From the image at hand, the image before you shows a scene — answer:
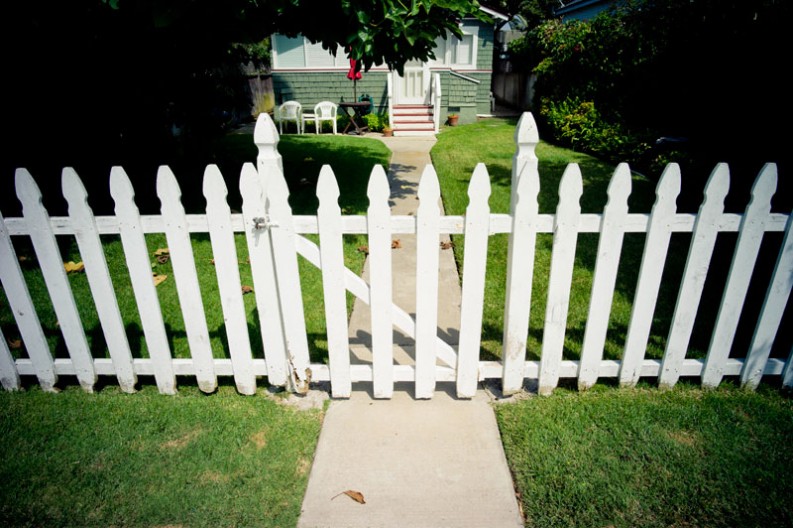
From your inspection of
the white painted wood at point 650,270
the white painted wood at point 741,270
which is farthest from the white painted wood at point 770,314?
the white painted wood at point 650,270

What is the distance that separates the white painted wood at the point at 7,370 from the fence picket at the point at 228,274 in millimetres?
1406

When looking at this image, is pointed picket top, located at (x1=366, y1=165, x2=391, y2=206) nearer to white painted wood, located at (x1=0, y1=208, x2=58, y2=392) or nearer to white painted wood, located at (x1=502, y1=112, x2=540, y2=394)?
white painted wood, located at (x1=502, y1=112, x2=540, y2=394)

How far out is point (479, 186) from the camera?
2244mm

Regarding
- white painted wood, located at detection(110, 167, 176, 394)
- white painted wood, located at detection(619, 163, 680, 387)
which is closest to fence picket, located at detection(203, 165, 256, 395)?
white painted wood, located at detection(110, 167, 176, 394)

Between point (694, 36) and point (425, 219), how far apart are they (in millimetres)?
7871

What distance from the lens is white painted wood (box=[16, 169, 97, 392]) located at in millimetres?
2365

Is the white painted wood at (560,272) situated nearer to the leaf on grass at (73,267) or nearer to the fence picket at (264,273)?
the fence picket at (264,273)

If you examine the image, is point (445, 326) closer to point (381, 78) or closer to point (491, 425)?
point (491, 425)

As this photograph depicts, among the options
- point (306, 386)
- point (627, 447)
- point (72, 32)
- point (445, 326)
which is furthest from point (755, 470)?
point (72, 32)

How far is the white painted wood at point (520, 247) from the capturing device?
7.43 feet

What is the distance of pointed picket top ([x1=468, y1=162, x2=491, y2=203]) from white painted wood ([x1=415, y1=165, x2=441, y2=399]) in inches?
7.0

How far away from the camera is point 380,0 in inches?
163

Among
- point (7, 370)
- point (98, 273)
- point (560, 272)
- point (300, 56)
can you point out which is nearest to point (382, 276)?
point (560, 272)

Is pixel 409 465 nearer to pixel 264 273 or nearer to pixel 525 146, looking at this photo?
pixel 264 273
